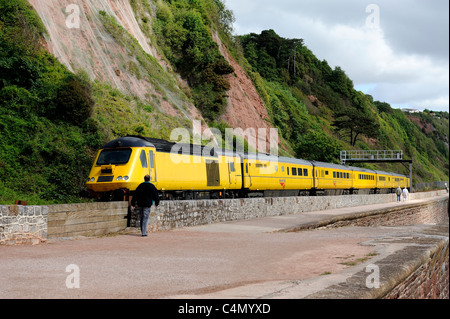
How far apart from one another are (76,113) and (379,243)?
18.1m

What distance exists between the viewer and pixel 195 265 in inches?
331

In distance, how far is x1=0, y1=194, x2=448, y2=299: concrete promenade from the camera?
6.15m

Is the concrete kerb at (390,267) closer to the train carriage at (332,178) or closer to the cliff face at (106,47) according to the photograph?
the cliff face at (106,47)

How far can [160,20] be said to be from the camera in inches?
1893

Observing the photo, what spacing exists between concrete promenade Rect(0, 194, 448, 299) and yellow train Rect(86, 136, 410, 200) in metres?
4.76

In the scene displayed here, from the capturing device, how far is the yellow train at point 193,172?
18.1 metres

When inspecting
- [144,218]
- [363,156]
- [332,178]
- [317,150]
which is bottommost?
[144,218]

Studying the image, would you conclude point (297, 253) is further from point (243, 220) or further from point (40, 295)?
point (243, 220)

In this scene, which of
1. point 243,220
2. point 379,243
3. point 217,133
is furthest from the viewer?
point 217,133

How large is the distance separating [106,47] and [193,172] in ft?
55.9

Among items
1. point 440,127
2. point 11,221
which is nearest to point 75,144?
point 11,221

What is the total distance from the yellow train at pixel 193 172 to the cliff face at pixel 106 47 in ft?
33.1

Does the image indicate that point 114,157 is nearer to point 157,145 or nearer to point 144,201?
point 157,145

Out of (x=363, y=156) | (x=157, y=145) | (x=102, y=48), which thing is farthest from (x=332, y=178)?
(x=363, y=156)
